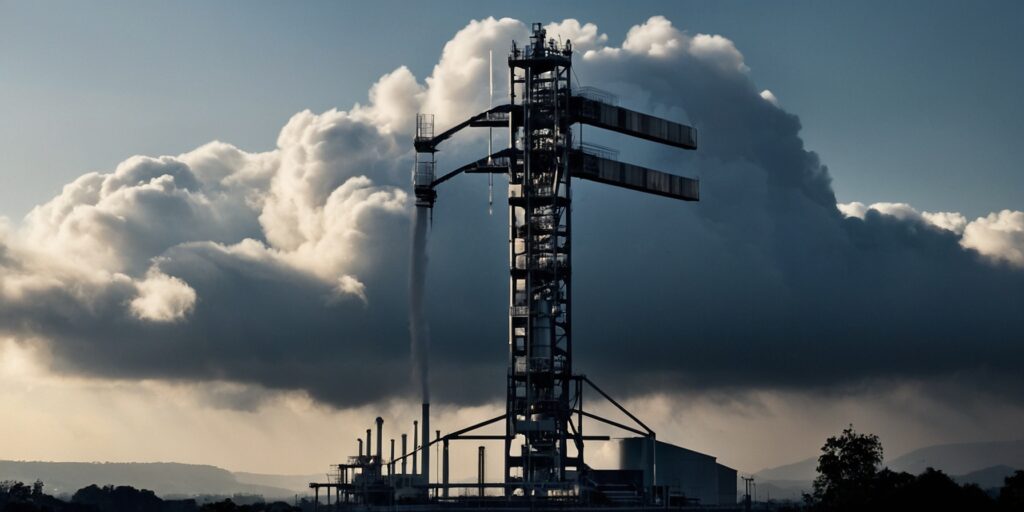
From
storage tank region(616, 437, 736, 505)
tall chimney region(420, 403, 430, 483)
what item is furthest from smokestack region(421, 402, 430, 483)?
storage tank region(616, 437, 736, 505)

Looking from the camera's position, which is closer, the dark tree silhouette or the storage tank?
the dark tree silhouette

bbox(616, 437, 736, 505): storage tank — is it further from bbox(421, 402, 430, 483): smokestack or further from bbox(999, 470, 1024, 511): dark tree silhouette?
bbox(999, 470, 1024, 511): dark tree silhouette

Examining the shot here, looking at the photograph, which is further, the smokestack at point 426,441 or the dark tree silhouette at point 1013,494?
the smokestack at point 426,441

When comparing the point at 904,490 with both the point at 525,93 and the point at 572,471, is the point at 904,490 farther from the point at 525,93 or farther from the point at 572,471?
the point at 525,93

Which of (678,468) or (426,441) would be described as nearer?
(426,441)

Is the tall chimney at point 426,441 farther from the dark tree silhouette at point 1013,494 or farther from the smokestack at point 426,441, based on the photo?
the dark tree silhouette at point 1013,494

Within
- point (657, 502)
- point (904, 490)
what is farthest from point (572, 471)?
point (904, 490)

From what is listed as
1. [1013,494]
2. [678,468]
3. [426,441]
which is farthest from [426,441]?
[1013,494]

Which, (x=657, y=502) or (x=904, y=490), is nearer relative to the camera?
(x=904, y=490)

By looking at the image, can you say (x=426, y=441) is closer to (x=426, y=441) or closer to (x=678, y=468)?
(x=426, y=441)

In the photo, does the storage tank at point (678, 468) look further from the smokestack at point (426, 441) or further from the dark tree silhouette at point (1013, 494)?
the dark tree silhouette at point (1013, 494)

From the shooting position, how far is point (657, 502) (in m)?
185

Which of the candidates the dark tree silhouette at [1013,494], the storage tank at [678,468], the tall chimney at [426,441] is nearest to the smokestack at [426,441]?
the tall chimney at [426,441]

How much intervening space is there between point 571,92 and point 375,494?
4620 centimetres
